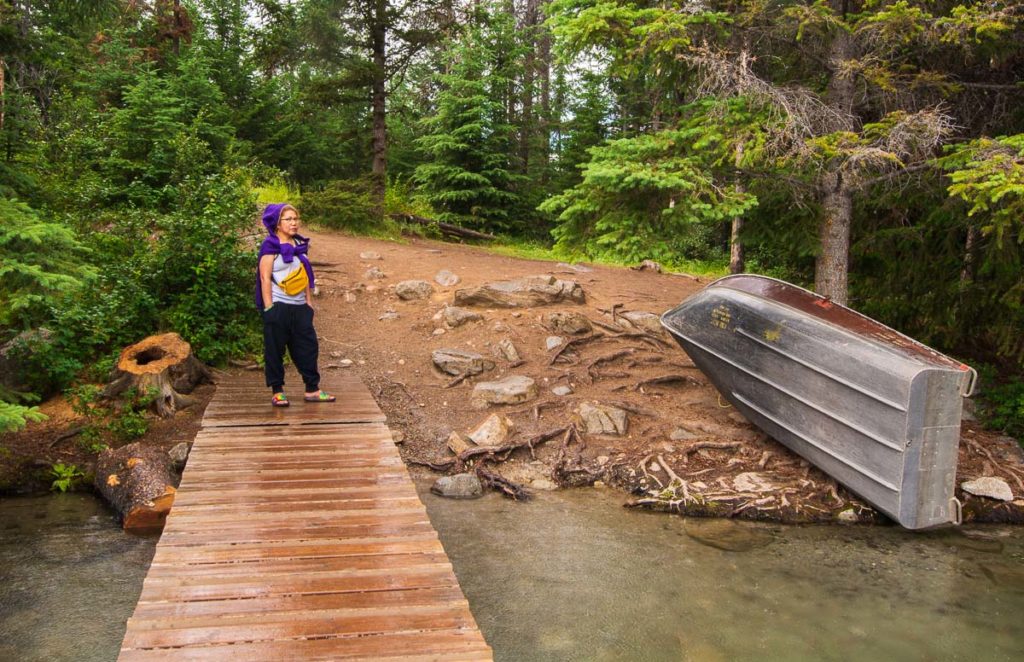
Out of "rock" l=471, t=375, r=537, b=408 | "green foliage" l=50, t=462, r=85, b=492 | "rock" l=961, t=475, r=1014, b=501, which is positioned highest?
"rock" l=471, t=375, r=537, b=408

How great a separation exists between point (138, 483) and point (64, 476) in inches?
50.5

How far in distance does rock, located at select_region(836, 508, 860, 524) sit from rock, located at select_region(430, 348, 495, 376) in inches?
192

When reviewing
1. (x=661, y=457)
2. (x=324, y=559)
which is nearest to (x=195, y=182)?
(x=661, y=457)

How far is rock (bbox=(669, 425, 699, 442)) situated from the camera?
913 cm

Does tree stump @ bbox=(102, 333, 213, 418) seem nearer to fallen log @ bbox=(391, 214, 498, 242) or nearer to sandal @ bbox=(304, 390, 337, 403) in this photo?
sandal @ bbox=(304, 390, 337, 403)

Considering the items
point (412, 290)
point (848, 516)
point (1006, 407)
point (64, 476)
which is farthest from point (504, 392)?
point (1006, 407)

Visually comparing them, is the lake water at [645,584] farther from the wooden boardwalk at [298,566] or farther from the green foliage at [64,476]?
the wooden boardwalk at [298,566]

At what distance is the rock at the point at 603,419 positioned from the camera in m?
9.22

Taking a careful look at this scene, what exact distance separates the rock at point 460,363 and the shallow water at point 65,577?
15.0 ft

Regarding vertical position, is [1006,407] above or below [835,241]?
below

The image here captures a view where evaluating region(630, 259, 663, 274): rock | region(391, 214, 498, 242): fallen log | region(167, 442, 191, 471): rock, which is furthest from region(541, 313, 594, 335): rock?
region(391, 214, 498, 242): fallen log

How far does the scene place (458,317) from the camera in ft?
37.8

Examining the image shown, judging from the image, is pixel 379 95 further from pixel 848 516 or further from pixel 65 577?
pixel 848 516

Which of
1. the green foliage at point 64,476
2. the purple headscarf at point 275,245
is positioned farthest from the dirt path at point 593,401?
the green foliage at point 64,476
